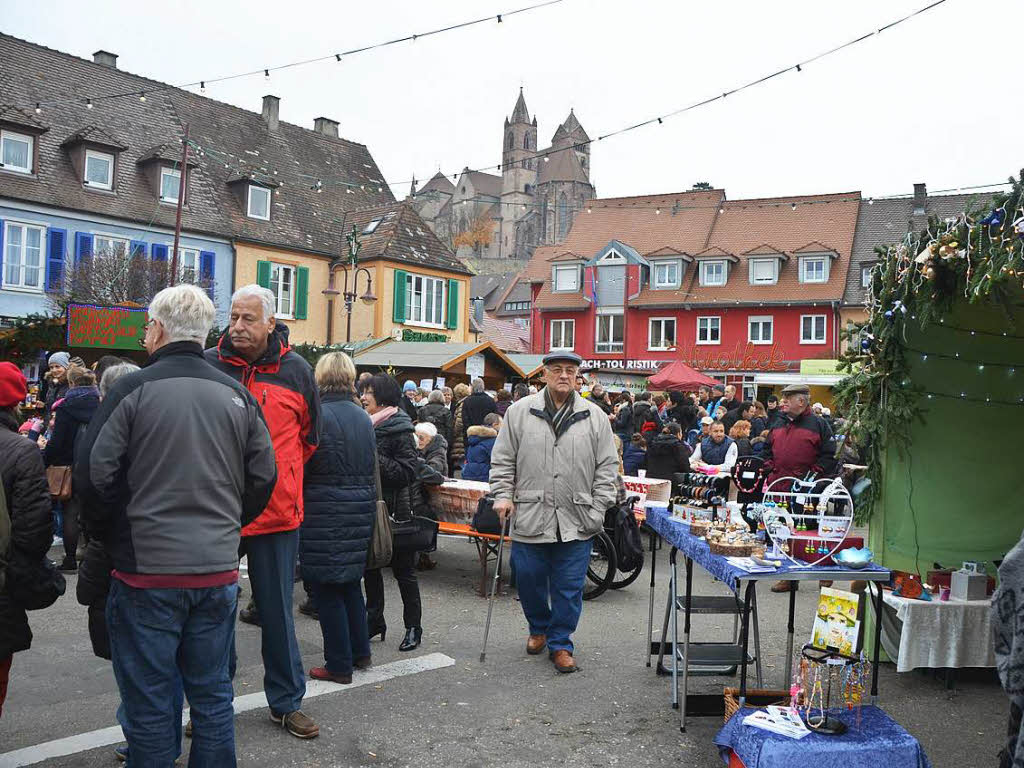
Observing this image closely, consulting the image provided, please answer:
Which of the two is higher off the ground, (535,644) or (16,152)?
(16,152)

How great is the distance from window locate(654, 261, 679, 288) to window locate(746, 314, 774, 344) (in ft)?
12.5

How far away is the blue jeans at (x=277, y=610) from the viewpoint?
4.35m

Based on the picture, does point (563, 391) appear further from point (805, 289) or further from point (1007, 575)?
point (805, 289)

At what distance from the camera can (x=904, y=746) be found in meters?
3.78

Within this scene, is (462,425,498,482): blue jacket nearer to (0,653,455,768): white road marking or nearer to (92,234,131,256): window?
(0,653,455,768): white road marking

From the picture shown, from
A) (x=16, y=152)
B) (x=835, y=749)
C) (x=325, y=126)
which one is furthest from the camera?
(x=325, y=126)

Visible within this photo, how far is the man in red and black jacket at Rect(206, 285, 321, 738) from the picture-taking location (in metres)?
4.32

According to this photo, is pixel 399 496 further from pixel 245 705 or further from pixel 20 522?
pixel 20 522

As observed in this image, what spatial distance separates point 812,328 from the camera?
128 ft

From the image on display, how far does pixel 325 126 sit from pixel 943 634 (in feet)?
116

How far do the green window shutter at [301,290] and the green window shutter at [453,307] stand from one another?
533 centimetres

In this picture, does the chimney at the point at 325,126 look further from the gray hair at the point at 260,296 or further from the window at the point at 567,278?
the gray hair at the point at 260,296

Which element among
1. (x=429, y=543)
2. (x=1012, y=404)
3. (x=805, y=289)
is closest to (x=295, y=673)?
(x=429, y=543)

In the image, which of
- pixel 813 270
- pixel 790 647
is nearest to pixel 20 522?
pixel 790 647
